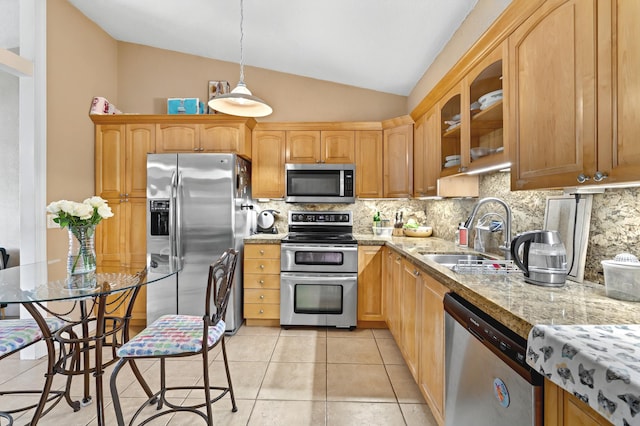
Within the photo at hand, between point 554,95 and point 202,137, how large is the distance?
3.03 m

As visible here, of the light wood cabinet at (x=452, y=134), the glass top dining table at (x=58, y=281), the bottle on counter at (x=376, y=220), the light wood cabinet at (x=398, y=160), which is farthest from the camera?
the bottle on counter at (x=376, y=220)

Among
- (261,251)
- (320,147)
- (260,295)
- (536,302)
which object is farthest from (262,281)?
(536,302)

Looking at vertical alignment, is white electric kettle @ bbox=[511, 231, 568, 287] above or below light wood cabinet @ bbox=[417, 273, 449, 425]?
above

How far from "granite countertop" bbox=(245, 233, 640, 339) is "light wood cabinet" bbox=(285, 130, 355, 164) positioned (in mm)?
2290

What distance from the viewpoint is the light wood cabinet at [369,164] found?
11.9 ft

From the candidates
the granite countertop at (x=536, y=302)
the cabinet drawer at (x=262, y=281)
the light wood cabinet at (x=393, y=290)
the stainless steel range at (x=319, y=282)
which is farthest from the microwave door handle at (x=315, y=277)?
the granite countertop at (x=536, y=302)

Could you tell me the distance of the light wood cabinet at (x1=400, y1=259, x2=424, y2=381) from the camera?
2.06 metres

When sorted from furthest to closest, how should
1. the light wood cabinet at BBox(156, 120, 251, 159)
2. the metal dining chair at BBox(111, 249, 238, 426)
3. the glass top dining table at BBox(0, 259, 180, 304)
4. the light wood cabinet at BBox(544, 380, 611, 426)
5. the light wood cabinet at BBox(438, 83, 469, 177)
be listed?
the light wood cabinet at BBox(156, 120, 251, 159) < the light wood cabinet at BBox(438, 83, 469, 177) < the metal dining chair at BBox(111, 249, 238, 426) < the glass top dining table at BBox(0, 259, 180, 304) < the light wood cabinet at BBox(544, 380, 611, 426)

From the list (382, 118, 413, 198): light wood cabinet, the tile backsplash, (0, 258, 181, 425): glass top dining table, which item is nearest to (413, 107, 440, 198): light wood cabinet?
(382, 118, 413, 198): light wood cabinet

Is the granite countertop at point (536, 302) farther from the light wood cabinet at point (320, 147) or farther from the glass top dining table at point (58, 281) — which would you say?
the light wood cabinet at point (320, 147)

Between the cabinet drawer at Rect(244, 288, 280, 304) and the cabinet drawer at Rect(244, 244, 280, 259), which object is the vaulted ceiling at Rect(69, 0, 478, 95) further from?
the cabinet drawer at Rect(244, 288, 280, 304)

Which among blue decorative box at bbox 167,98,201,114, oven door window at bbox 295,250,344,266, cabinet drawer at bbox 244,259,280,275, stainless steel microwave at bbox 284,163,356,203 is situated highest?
blue decorative box at bbox 167,98,201,114

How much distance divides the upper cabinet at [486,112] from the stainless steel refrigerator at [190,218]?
83.9 inches

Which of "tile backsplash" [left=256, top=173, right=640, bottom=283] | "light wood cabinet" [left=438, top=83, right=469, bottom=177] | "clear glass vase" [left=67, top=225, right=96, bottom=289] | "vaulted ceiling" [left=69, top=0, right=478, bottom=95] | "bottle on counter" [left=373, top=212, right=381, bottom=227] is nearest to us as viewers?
"tile backsplash" [left=256, top=173, right=640, bottom=283]
